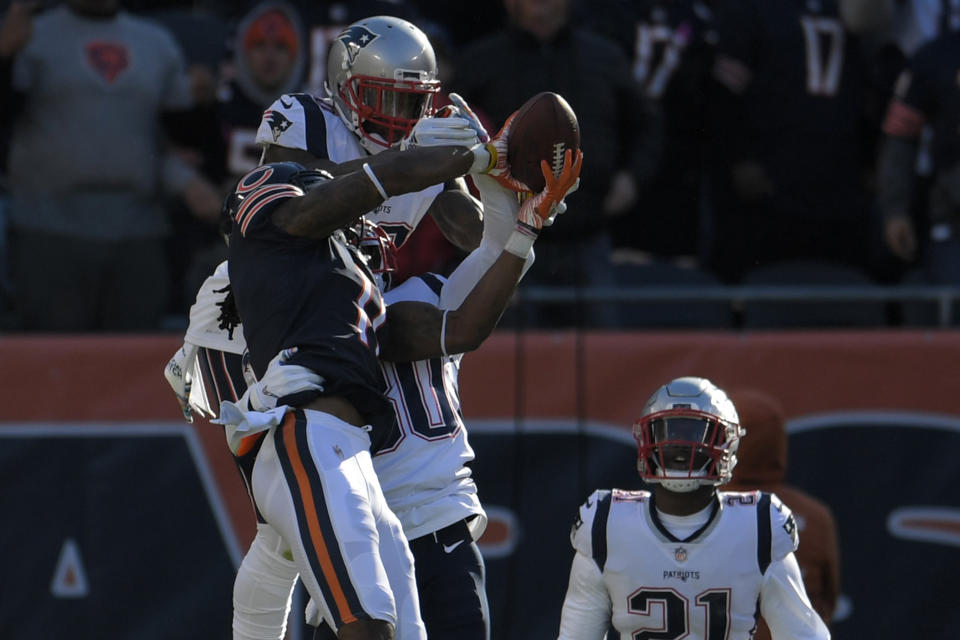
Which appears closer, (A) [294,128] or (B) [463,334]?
(B) [463,334]

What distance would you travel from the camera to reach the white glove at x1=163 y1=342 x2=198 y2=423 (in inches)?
193

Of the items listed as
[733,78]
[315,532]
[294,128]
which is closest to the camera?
[315,532]

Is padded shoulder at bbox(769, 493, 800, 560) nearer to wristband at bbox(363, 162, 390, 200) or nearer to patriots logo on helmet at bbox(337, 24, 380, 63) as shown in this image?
wristband at bbox(363, 162, 390, 200)

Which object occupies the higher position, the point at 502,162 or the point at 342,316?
the point at 502,162

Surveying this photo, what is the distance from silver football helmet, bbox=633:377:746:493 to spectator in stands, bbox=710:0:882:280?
3184mm

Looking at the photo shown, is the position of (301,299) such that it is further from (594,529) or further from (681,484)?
(681,484)

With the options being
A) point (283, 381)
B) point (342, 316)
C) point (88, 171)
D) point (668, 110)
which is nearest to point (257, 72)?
point (88, 171)

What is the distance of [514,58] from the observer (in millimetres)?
7266

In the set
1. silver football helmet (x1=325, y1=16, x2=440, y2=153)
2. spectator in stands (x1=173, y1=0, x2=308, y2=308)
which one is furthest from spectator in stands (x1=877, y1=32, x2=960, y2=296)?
silver football helmet (x1=325, y1=16, x2=440, y2=153)

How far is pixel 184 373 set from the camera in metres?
4.91

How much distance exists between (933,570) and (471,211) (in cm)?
300

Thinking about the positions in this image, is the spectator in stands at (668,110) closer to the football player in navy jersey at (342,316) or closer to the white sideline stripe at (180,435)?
the white sideline stripe at (180,435)

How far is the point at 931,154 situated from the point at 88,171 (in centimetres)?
374

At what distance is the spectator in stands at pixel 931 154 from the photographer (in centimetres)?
736
